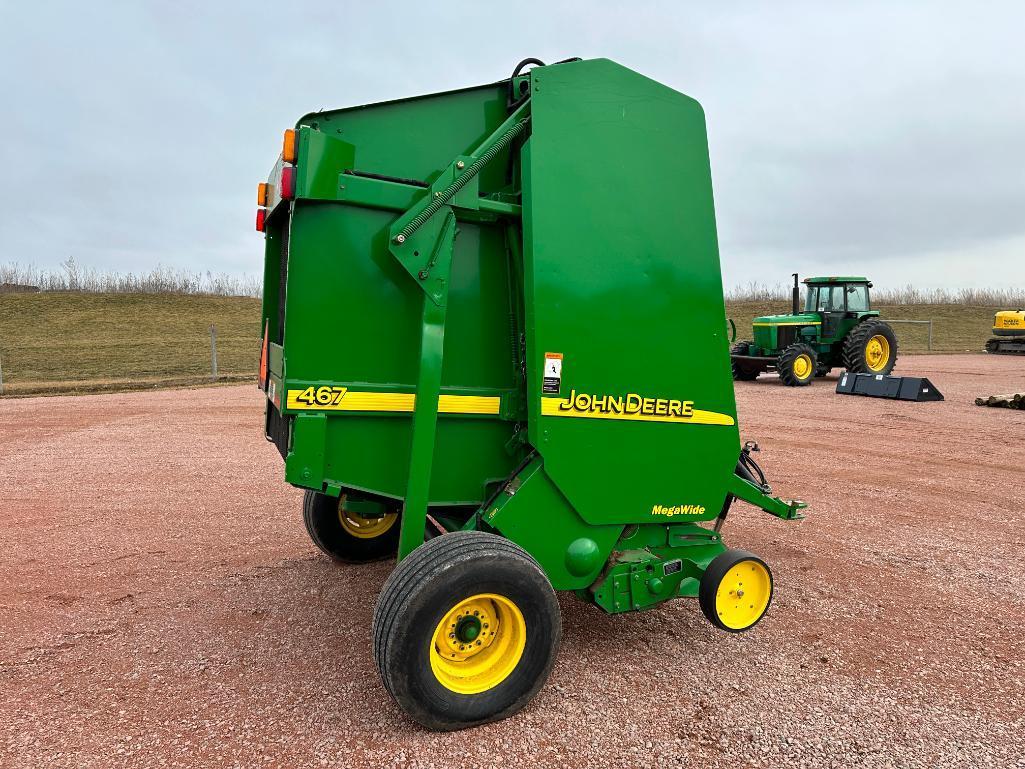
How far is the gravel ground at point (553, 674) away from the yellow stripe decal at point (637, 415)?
3.94ft

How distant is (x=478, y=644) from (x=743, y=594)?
Result: 1.43m

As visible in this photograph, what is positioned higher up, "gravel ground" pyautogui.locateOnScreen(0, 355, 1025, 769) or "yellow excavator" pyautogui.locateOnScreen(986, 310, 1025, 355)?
"yellow excavator" pyautogui.locateOnScreen(986, 310, 1025, 355)

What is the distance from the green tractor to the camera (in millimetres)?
Answer: 16844

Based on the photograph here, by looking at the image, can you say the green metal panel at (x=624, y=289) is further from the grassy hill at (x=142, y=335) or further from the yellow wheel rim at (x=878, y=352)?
the grassy hill at (x=142, y=335)

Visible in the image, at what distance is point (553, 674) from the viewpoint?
3303mm

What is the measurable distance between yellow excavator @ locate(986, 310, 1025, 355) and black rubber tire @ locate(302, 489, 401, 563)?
93.5 ft

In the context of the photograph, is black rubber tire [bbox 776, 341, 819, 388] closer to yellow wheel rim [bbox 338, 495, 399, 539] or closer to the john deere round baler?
yellow wheel rim [bbox 338, 495, 399, 539]

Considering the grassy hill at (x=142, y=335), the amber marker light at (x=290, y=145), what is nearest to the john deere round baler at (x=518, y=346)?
the amber marker light at (x=290, y=145)

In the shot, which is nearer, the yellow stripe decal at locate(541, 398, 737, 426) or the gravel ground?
the gravel ground

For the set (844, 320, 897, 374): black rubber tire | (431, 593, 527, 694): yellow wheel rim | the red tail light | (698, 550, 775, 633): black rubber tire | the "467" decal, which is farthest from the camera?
(844, 320, 897, 374): black rubber tire

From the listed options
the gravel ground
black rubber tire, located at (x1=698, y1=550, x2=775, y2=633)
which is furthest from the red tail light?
black rubber tire, located at (x1=698, y1=550, x2=775, y2=633)

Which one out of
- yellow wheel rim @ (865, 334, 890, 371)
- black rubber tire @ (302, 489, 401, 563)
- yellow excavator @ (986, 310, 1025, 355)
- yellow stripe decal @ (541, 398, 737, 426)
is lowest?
black rubber tire @ (302, 489, 401, 563)

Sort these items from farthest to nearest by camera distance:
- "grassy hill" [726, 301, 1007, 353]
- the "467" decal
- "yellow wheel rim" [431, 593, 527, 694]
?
1. "grassy hill" [726, 301, 1007, 353]
2. the "467" decal
3. "yellow wheel rim" [431, 593, 527, 694]

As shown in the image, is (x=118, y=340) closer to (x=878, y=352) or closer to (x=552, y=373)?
(x=878, y=352)
